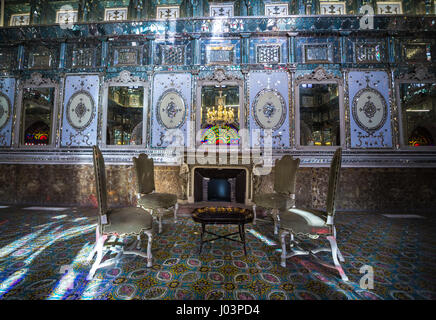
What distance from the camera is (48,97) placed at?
5480 mm

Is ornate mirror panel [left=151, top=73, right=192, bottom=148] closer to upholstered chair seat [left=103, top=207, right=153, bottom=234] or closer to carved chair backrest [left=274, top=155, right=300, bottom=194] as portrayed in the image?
carved chair backrest [left=274, top=155, right=300, bottom=194]

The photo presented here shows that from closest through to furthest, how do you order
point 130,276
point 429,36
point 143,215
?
1. point 130,276
2. point 143,215
3. point 429,36

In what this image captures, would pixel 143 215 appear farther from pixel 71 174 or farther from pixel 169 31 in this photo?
pixel 169 31

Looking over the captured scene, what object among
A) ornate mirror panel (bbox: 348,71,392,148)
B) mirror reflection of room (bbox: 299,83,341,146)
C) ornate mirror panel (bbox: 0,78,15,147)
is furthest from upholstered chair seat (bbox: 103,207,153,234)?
ornate mirror panel (bbox: 0,78,15,147)

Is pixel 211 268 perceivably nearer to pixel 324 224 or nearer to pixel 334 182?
pixel 324 224

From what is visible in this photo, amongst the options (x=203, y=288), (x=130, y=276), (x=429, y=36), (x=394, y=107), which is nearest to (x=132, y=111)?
(x=130, y=276)

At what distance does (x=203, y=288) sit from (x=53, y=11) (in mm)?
8946

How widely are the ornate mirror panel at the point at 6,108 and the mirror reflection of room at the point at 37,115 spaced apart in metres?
0.38

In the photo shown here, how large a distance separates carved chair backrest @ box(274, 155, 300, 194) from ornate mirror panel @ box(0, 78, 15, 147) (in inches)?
311

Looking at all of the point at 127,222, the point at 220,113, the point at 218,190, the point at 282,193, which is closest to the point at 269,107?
the point at 220,113

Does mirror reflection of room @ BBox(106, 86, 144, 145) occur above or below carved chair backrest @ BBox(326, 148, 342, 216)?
above

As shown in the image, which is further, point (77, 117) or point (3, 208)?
point (77, 117)

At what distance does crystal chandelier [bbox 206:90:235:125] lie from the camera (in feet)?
17.4

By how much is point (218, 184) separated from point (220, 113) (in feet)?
6.93
